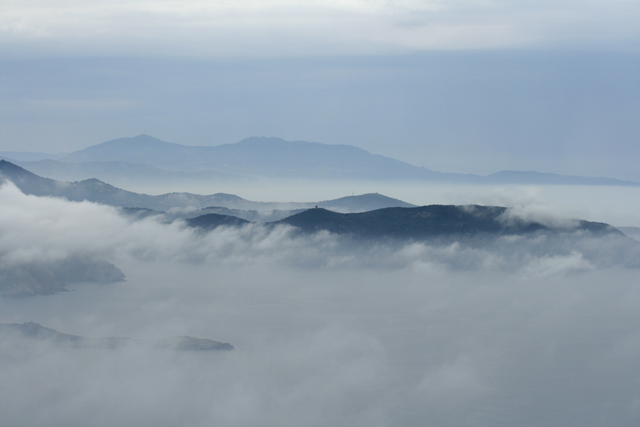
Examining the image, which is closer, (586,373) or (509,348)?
(586,373)

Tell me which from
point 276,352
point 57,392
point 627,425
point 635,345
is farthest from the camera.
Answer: point 635,345

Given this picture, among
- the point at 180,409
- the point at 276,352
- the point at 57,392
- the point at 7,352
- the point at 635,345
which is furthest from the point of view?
the point at 635,345

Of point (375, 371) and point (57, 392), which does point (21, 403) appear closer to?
point (57, 392)

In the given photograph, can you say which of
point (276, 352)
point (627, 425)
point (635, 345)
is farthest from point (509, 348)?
point (627, 425)

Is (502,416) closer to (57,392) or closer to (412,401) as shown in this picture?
(412,401)

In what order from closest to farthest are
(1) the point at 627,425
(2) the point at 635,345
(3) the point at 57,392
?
(1) the point at 627,425, (3) the point at 57,392, (2) the point at 635,345

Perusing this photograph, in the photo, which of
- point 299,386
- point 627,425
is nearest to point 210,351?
point 299,386
